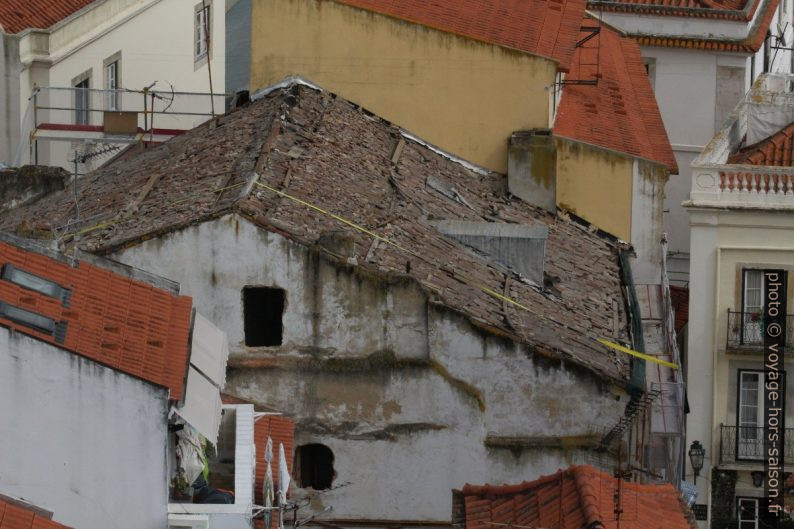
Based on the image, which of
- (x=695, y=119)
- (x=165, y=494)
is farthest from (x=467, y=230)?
(x=695, y=119)

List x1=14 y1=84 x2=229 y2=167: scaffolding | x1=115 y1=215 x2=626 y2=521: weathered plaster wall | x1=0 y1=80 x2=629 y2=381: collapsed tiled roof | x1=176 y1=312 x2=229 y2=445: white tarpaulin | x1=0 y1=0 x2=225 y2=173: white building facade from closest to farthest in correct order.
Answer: x1=176 y1=312 x2=229 y2=445: white tarpaulin, x1=115 y1=215 x2=626 y2=521: weathered plaster wall, x1=0 y1=80 x2=629 y2=381: collapsed tiled roof, x1=14 y1=84 x2=229 y2=167: scaffolding, x1=0 y1=0 x2=225 y2=173: white building facade

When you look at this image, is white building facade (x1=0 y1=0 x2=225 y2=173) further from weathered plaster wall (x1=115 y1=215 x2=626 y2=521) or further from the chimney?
weathered plaster wall (x1=115 y1=215 x2=626 y2=521)

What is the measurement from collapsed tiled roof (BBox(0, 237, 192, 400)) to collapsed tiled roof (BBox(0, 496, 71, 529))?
2816 mm

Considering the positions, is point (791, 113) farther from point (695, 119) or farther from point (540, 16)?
point (695, 119)

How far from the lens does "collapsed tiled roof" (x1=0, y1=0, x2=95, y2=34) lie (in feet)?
283

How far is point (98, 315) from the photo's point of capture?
4334 cm

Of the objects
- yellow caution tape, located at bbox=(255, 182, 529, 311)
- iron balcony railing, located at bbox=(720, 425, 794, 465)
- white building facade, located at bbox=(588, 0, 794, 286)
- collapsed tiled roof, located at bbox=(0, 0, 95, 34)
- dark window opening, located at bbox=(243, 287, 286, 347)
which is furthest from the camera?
white building facade, located at bbox=(588, 0, 794, 286)

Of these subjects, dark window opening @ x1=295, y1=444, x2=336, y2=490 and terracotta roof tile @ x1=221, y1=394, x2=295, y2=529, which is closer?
terracotta roof tile @ x1=221, y1=394, x2=295, y2=529

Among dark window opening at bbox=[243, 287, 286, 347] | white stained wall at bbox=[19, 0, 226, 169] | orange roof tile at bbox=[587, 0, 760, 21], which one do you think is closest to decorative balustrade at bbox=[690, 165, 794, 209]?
dark window opening at bbox=[243, 287, 286, 347]

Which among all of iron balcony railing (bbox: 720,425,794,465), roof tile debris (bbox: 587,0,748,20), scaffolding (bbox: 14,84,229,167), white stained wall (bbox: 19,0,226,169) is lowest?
iron balcony railing (bbox: 720,425,794,465)

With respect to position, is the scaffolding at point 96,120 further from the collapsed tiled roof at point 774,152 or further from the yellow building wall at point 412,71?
the collapsed tiled roof at point 774,152

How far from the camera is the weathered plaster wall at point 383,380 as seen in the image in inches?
2089

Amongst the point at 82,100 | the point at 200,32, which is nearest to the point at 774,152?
the point at 82,100

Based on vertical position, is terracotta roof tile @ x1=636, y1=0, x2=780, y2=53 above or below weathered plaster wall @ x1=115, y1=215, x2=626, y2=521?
above
